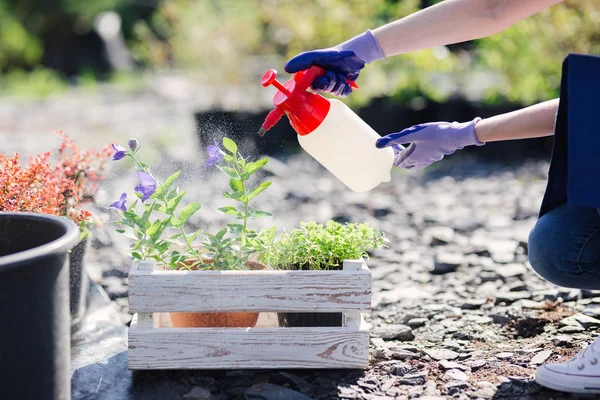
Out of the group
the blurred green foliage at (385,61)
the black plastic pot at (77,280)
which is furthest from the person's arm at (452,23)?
the blurred green foliage at (385,61)

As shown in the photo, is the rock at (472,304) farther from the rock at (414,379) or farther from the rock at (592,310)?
the rock at (414,379)

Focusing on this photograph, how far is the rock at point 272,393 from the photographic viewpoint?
187 centimetres

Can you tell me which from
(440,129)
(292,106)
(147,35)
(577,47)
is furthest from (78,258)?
(147,35)

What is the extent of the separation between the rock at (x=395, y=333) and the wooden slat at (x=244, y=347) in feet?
1.26

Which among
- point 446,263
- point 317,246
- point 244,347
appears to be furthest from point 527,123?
point 446,263

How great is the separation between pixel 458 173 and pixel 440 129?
11.2 ft

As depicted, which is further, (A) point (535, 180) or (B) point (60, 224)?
(A) point (535, 180)

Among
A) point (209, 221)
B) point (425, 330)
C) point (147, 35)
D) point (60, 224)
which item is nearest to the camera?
point (60, 224)

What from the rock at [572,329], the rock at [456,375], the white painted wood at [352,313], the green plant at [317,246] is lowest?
the rock at [456,375]

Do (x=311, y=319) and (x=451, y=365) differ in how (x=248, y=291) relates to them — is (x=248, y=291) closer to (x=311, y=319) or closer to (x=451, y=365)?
(x=311, y=319)

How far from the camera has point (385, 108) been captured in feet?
20.5

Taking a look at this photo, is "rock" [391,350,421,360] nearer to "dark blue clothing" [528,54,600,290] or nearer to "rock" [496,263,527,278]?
"dark blue clothing" [528,54,600,290]

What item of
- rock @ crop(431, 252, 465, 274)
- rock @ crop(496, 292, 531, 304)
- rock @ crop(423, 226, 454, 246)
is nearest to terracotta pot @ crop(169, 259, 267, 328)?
rock @ crop(496, 292, 531, 304)

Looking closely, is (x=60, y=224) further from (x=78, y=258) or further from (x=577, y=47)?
(x=577, y=47)
